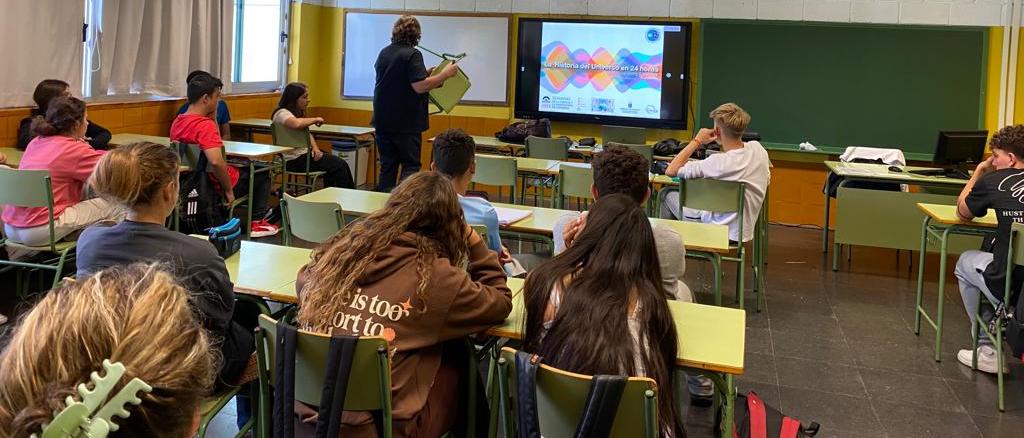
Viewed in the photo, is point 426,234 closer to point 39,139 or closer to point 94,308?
point 94,308

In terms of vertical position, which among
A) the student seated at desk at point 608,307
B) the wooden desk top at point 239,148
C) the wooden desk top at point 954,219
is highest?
the wooden desk top at point 239,148

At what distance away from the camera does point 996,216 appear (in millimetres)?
4102

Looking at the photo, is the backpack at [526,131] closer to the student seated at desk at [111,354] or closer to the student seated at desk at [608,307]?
the student seated at desk at [608,307]

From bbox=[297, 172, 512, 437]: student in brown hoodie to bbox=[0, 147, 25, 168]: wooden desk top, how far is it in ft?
10.8

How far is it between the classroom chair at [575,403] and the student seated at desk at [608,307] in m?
0.12

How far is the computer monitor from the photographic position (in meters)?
6.56

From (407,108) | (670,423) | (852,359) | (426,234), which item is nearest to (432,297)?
(426,234)

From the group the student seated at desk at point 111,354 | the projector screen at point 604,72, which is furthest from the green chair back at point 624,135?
the student seated at desk at point 111,354

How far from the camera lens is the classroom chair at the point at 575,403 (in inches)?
73.1

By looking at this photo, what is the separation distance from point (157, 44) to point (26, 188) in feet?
10.0

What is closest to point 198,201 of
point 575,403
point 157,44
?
point 157,44

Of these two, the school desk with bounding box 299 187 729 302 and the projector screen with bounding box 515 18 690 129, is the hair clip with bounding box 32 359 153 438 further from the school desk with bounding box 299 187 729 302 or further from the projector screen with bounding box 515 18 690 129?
the projector screen with bounding box 515 18 690 129

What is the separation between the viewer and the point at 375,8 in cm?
905

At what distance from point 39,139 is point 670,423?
11.4 ft
